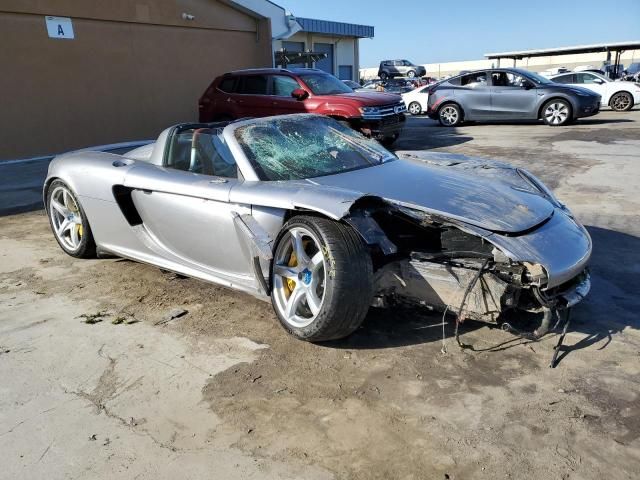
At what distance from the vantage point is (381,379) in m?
3.01

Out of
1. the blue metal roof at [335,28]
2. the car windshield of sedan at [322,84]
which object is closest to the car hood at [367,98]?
the car windshield of sedan at [322,84]

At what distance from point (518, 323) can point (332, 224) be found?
1337 millimetres

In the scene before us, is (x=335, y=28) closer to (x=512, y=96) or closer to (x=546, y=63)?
(x=512, y=96)

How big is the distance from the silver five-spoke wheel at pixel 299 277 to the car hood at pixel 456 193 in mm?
460

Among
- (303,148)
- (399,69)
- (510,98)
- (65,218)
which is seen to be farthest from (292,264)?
(399,69)

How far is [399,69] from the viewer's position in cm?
4138

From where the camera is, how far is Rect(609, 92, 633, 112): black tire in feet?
58.4

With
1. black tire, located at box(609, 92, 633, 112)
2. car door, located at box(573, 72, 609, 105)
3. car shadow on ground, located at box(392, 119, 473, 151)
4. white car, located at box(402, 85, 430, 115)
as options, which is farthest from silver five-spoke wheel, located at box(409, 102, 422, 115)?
black tire, located at box(609, 92, 633, 112)

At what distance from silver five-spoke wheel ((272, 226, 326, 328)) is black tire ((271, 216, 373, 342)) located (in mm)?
77

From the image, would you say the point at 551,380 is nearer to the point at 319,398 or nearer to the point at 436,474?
the point at 436,474

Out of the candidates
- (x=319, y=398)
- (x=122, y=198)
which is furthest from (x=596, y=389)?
(x=122, y=198)

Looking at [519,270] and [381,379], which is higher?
[519,270]

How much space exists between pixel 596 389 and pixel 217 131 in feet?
9.94

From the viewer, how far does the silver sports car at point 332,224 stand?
309cm
